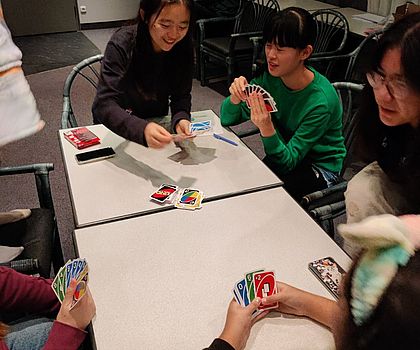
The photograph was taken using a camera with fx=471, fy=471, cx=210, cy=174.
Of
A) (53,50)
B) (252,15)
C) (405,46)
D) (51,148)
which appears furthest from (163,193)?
(53,50)

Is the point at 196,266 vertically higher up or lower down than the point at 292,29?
lower down

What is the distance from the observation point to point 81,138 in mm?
1942

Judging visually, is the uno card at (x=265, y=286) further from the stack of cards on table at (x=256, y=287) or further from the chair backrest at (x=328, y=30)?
the chair backrest at (x=328, y=30)

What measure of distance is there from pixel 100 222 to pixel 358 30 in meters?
3.11

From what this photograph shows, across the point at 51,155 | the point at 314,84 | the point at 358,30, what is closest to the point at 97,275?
the point at 314,84

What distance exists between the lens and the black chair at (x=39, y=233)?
1671 mm

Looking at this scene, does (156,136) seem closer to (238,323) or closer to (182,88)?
(182,88)

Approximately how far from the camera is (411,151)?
1415mm

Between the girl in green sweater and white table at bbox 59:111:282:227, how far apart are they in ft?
0.62

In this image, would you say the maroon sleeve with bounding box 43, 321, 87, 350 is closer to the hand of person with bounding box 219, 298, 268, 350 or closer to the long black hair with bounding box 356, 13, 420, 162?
the hand of person with bounding box 219, 298, 268, 350

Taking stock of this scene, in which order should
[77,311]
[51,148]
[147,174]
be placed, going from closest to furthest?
1. [77,311]
2. [147,174]
3. [51,148]

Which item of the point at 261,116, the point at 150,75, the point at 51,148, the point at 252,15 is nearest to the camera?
the point at 261,116

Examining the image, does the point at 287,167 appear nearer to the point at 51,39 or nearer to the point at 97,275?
the point at 97,275

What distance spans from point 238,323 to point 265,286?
0.40 ft
